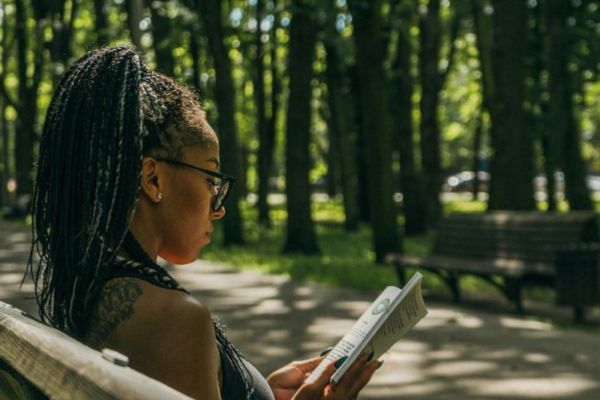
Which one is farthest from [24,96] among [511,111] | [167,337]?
[167,337]

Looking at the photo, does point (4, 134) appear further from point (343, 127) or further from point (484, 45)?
point (484, 45)

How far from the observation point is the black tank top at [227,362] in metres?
2.15

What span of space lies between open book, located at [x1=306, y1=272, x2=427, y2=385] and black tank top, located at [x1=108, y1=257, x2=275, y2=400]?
0.14 metres

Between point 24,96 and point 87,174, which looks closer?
point 87,174

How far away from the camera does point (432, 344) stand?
8789mm

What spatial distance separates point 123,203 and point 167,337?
0.38 m

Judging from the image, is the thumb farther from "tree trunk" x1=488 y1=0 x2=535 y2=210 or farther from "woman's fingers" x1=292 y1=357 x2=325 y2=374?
"tree trunk" x1=488 y1=0 x2=535 y2=210

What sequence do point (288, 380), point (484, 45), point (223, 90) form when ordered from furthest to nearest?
point (484, 45), point (223, 90), point (288, 380)

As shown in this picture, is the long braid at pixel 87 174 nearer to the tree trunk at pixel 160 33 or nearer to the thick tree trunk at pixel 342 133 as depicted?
the tree trunk at pixel 160 33

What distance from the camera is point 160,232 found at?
232 centimetres

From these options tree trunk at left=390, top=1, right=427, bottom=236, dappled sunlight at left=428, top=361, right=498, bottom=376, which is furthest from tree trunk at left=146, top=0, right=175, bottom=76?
dappled sunlight at left=428, top=361, right=498, bottom=376

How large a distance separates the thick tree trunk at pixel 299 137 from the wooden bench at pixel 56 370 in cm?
1621

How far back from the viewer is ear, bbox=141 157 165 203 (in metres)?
2.26

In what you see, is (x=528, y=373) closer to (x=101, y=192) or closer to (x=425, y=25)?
(x=101, y=192)
